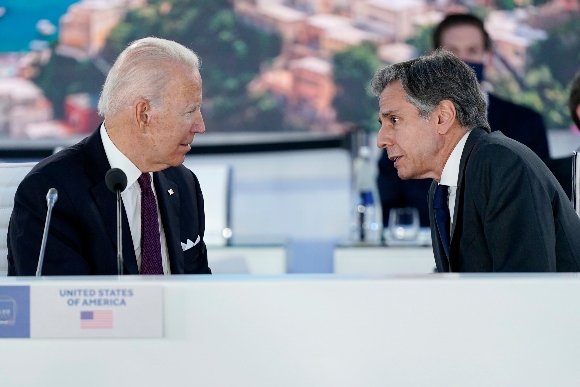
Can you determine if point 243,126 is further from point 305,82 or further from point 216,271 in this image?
point 216,271

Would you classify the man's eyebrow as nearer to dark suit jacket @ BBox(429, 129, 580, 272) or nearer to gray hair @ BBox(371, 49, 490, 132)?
gray hair @ BBox(371, 49, 490, 132)

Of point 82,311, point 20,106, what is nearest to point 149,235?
point 82,311

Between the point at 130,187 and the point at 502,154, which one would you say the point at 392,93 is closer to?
the point at 502,154

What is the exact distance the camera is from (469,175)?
1871 mm

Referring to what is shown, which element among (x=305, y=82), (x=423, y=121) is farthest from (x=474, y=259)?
(x=305, y=82)

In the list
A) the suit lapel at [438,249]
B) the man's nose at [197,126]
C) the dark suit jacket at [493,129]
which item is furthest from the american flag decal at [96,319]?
the dark suit jacket at [493,129]

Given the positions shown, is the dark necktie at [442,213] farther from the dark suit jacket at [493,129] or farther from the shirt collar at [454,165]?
the dark suit jacket at [493,129]

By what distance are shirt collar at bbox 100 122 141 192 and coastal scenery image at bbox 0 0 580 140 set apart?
2.88 metres

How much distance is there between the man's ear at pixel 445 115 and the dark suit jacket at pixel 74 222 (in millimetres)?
681

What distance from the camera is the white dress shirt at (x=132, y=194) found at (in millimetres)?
2084

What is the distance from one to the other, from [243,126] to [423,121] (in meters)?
3.01

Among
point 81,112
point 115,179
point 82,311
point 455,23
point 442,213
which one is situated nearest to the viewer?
point 82,311

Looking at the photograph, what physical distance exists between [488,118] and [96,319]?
3.15 meters

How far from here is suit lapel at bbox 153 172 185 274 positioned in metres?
2.12
